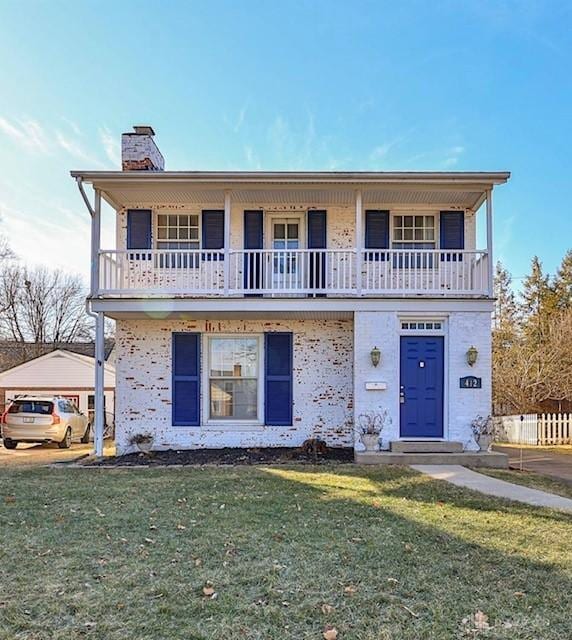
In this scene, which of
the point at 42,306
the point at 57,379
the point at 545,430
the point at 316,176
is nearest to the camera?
the point at 316,176

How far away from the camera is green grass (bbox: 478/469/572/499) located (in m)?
7.72

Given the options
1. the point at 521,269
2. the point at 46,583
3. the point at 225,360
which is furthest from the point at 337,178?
the point at 521,269

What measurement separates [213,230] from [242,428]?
173 inches

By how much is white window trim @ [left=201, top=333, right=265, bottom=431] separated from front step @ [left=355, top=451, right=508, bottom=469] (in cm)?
262

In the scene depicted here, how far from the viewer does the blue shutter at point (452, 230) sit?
→ 38.0ft

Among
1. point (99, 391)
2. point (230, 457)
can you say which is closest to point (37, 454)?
point (99, 391)

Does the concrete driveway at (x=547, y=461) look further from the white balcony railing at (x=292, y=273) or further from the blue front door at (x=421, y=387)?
the white balcony railing at (x=292, y=273)

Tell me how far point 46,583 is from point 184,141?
41.0 ft

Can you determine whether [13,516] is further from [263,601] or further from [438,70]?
[438,70]

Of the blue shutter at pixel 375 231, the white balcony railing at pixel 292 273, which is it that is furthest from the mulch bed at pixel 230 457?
the blue shutter at pixel 375 231

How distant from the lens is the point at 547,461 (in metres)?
11.6

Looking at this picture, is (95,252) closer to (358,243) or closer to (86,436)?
(358,243)

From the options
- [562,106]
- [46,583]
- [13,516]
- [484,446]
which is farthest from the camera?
[562,106]

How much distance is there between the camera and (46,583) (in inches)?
149
